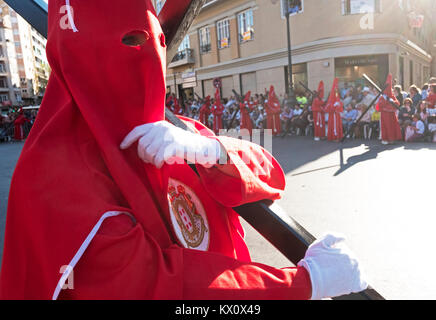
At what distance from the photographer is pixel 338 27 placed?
53.9 ft

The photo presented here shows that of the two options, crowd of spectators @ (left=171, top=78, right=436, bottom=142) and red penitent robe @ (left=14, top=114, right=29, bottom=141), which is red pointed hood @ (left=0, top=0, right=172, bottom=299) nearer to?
crowd of spectators @ (left=171, top=78, right=436, bottom=142)

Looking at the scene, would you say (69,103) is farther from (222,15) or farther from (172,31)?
(222,15)

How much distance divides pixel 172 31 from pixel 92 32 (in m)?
0.42

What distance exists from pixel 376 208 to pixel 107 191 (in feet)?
12.6

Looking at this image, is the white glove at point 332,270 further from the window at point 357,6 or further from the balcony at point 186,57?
the balcony at point 186,57

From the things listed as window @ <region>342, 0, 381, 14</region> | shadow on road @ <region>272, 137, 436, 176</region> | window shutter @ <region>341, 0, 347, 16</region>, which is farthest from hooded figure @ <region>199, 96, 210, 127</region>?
window @ <region>342, 0, 381, 14</region>

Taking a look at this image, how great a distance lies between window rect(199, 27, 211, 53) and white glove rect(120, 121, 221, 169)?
24716 millimetres

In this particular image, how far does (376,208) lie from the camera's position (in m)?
4.05

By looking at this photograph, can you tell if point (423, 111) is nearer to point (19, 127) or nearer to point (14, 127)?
point (19, 127)

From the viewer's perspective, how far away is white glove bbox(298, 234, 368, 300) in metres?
0.85

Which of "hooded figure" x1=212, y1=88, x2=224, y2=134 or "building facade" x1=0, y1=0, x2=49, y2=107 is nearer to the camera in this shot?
"hooded figure" x1=212, y1=88, x2=224, y2=134

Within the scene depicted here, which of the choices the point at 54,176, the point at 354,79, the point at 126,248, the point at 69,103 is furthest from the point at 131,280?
the point at 354,79

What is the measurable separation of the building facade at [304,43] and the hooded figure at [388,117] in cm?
695

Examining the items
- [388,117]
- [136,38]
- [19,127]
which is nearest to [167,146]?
[136,38]
